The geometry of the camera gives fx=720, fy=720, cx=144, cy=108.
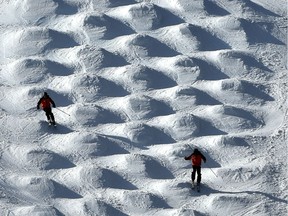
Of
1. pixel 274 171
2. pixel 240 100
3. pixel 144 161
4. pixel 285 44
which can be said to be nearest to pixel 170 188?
pixel 144 161

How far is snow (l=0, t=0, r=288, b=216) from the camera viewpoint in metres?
17.8

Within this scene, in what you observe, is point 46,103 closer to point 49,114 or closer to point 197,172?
point 49,114

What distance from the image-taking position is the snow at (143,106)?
17844mm

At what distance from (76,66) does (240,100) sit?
5.09 metres

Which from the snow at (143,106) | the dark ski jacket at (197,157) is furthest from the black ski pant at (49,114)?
the dark ski jacket at (197,157)

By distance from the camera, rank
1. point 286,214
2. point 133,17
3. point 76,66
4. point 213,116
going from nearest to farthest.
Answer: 1. point 286,214
2. point 213,116
3. point 76,66
4. point 133,17

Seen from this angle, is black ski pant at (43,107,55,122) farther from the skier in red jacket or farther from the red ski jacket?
the red ski jacket

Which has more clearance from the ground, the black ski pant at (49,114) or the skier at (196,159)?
the black ski pant at (49,114)

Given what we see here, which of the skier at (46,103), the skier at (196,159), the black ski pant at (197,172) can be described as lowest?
the black ski pant at (197,172)

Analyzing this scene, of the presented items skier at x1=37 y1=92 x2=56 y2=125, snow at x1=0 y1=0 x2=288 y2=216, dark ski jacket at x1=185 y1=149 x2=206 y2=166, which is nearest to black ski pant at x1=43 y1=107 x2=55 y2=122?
skier at x1=37 y1=92 x2=56 y2=125

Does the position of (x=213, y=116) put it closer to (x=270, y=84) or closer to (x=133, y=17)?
(x=270, y=84)

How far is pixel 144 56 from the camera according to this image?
22.5 m

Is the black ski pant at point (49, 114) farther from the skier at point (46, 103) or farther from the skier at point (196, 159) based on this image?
the skier at point (196, 159)

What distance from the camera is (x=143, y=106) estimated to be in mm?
20531
